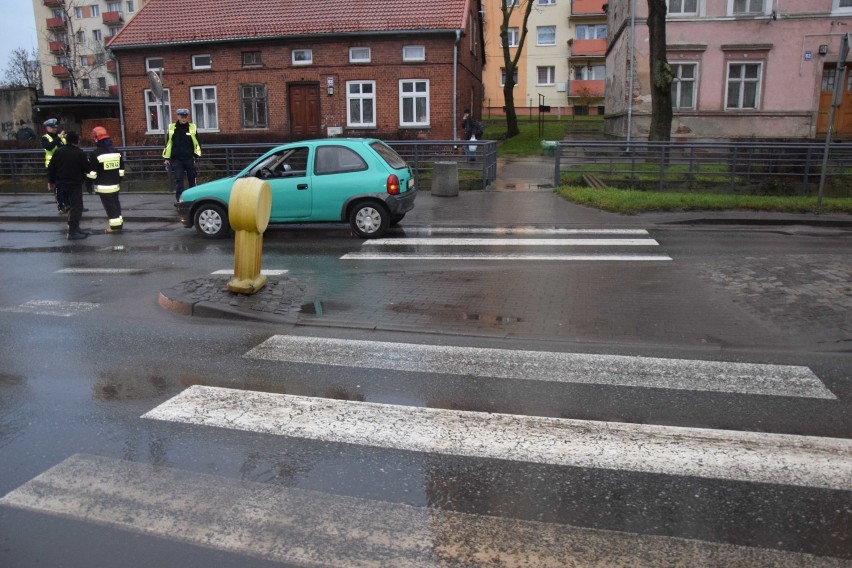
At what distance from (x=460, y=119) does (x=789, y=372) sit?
72.3 feet

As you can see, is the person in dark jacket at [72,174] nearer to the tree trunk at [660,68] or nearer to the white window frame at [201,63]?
the tree trunk at [660,68]

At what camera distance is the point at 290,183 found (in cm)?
1226

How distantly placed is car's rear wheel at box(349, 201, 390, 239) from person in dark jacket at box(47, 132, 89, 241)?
5.14 meters

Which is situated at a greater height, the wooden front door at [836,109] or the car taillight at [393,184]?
the wooden front door at [836,109]

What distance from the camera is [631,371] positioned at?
581 centimetres

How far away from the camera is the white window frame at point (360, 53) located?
26516 millimetres

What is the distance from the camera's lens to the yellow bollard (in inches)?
311

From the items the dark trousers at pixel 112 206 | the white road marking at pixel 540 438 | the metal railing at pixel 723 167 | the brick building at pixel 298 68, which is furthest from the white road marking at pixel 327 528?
the brick building at pixel 298 68

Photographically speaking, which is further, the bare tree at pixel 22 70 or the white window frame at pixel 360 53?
the bare tree at pixel 22 70

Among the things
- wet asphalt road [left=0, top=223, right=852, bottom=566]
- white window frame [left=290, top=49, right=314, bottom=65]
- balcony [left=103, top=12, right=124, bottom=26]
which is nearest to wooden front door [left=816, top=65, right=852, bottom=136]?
white window frame [left=290, top=49, right=314, bottom=65]

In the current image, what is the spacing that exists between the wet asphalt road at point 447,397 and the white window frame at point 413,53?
17634 mm

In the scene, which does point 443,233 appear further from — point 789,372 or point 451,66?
point 451,66

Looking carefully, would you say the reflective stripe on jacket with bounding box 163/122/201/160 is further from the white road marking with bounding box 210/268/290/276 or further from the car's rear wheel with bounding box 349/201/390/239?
the white road marking with bounding box 210/268/290/276

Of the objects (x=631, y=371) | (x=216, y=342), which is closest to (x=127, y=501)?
(x=216, y=342)
